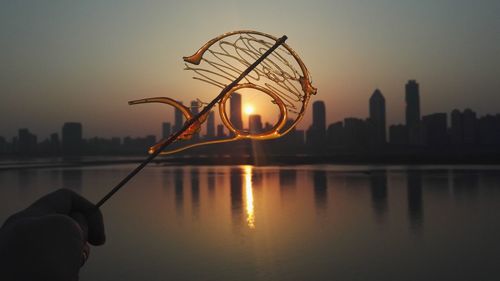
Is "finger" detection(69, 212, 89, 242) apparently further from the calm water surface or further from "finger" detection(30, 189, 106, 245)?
the calm water surface

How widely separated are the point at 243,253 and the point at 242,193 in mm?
14480

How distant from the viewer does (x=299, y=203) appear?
68.5ft

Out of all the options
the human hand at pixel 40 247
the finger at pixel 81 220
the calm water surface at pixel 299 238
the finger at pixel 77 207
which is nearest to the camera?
the human hand at pixel 40 247

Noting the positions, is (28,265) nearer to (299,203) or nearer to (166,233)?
(166,233)

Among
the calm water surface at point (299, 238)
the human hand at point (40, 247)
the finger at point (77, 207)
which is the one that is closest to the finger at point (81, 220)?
the finger at point (77, 207)

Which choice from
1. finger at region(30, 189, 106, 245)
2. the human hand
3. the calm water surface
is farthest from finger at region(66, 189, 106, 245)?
the calm water surface

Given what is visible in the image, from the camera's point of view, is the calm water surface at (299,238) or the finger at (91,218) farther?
the calm water surface at (299,238)

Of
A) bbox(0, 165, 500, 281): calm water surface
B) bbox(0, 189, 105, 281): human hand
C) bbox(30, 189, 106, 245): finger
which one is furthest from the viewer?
bbox(0, 165, 500, 281): calm water surface

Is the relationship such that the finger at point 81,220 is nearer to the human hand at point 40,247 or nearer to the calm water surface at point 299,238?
the human hand at point 40,247

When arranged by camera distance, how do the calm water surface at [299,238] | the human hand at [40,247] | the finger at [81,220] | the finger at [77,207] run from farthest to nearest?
the calm water surface at [299,238], the finger at [81,220], the finger at [77,207], the human hand at [40,247]

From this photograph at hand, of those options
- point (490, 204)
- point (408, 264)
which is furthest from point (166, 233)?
point (490, 204)

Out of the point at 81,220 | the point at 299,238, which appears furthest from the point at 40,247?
the point at 299,238

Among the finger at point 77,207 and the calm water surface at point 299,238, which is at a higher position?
the finger at point 77,207

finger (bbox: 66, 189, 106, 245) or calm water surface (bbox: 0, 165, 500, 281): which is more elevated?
finger (bbox: 66, 189, 106, 245)
